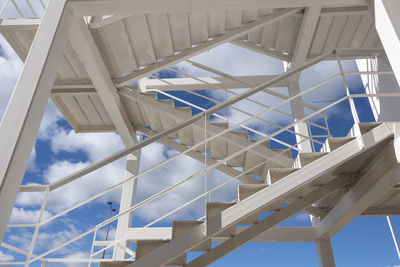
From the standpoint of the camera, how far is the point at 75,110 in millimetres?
4207

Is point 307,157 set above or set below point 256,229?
above

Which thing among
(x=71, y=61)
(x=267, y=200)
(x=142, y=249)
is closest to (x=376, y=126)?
(x=267, y=200)

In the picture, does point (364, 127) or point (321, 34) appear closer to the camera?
point (364, 127)

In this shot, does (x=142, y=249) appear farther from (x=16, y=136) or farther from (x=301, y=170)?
(x=301, y=170)

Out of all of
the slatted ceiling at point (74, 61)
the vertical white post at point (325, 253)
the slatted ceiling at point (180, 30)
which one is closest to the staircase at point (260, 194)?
the vertical white post at point (325, 253)

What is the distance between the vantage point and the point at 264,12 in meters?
3.79

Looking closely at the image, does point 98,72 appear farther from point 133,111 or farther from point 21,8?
point 133,111

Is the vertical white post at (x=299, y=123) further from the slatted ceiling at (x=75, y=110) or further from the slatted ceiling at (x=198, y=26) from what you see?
the slatted ceiling at (x=75, y=110)

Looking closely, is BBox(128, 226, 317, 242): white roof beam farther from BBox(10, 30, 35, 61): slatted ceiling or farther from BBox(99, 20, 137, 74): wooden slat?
BBox(10, 30, 35, 61): slatted ceiling

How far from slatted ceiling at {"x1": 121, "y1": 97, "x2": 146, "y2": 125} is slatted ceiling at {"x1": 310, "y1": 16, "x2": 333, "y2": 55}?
2758 mm

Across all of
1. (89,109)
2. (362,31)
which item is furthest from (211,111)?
(362,31)

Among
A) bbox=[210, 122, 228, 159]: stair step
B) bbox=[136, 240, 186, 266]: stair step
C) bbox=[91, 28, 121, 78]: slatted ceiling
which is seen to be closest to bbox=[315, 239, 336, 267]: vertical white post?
bbox=[210, 122, 228, 159]: stair step

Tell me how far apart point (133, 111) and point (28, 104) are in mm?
2533

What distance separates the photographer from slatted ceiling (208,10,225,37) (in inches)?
136
